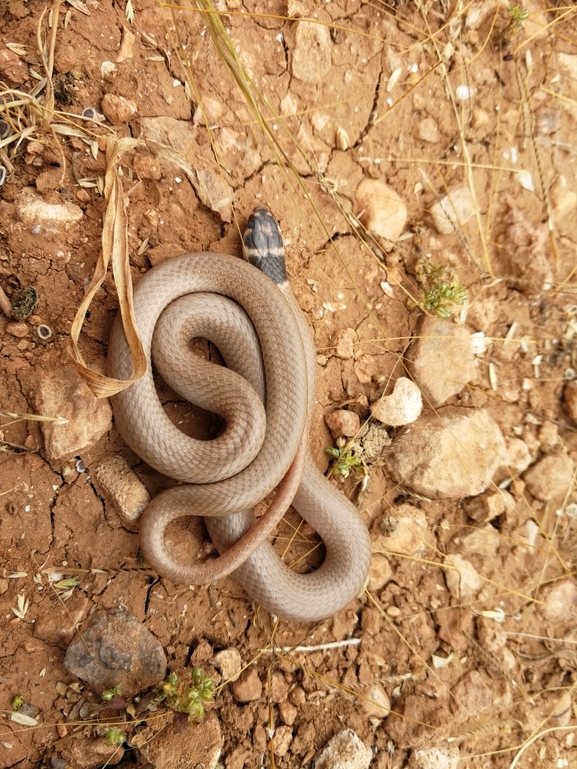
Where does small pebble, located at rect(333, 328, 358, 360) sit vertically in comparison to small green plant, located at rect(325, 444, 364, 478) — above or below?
above

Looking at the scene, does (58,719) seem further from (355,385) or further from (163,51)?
(163,51)

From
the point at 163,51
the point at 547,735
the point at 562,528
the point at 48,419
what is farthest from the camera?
the point at 562,528

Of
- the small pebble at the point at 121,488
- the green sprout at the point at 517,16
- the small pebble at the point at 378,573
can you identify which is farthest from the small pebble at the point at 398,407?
the green sprout at the point at 517,16

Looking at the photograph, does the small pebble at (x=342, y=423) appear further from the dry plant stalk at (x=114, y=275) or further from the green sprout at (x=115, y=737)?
the green sprout at (x=115, y=737)

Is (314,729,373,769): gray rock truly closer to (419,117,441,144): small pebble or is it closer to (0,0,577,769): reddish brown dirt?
(0,0,577,769): reddish brown dirt

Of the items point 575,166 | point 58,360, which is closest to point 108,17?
point 58,360

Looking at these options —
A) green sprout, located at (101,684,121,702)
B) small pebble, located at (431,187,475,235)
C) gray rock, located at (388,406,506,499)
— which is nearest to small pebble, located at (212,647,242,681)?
green sprout, located at (101,684,121,702)
